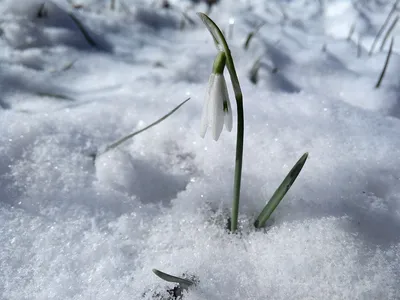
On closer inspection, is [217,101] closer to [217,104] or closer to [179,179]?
[217,104]

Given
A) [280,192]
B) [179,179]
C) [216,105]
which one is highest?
[216,105]

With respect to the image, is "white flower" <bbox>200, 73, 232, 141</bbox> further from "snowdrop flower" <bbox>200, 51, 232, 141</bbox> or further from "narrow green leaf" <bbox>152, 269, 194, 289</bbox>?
"narrow green leaf" <bbox>152, 269, 194, 289</bbox>

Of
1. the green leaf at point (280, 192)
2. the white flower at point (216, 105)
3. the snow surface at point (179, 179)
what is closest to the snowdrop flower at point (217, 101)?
the white flower at point (216, 105)

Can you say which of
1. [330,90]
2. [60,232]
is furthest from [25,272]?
[330,90]

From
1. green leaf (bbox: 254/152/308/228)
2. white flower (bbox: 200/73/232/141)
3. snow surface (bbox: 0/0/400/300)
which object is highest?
white flower (bbox: 200/73/232/141)

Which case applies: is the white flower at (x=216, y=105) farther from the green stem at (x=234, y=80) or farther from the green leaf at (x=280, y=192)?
the green leaf at (x=280, y=192)

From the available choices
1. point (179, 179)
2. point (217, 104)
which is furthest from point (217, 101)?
point (179, 179)

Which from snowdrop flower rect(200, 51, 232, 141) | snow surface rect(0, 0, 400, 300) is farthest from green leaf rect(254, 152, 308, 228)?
snowdrop flower rect(200, 51, 232, 141)

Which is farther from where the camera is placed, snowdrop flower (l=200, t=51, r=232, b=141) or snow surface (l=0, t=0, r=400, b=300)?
snow surface (l=0, t=0, r=400, b=300)

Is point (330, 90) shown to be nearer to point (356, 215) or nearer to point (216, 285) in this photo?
point (356, 215)
